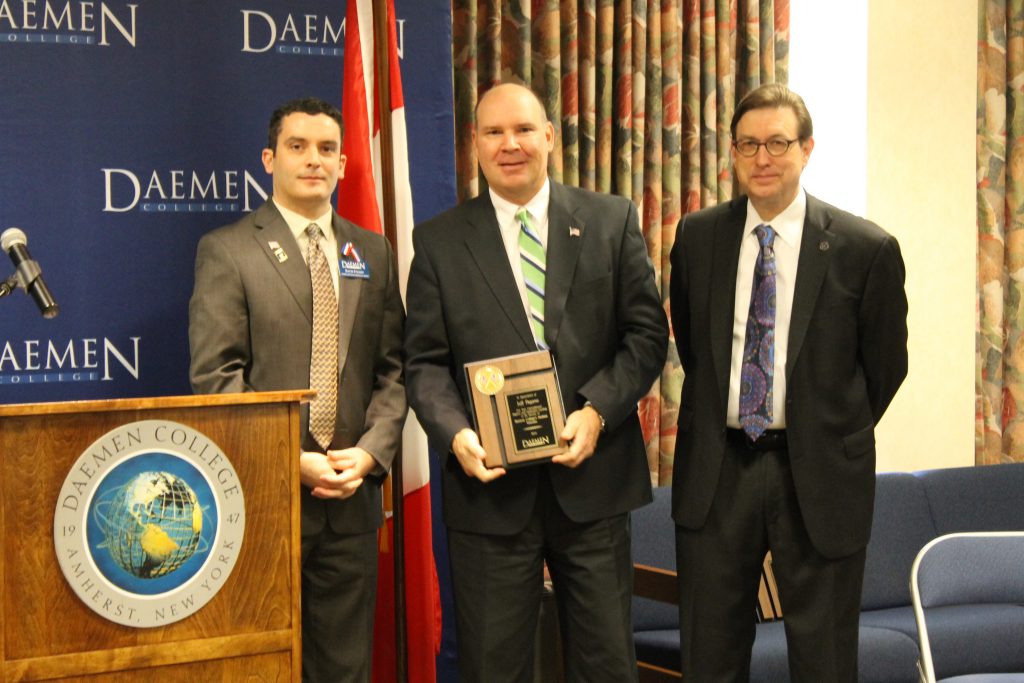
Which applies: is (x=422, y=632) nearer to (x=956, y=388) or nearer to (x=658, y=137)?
(x=658, y=137)

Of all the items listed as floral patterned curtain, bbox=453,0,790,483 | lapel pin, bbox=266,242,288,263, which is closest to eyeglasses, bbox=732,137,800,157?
lapel pin, bbox=266,242,288,263

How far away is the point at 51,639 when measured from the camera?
2.13 metres

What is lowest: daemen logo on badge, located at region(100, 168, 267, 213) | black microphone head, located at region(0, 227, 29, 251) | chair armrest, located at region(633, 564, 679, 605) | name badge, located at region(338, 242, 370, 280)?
chair armrest, located at region(633, 564, 679, 605)

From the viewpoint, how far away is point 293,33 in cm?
369

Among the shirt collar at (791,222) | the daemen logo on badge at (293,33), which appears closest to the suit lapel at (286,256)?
the daemen logo on badge at (293,33)

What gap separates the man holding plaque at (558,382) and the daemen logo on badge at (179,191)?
2.80 feet

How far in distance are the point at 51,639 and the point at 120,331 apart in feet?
4.93

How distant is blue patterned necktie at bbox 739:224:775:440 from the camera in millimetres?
2840

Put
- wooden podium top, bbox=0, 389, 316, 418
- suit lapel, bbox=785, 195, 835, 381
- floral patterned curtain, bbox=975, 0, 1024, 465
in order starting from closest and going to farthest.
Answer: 1. wooden podium top, bbox=0, 389, 316, 418
2. suit lapel, bbox=785, 195, 835, 381
3. floral patterned curtain, bbox=975, 0, 1024, 465

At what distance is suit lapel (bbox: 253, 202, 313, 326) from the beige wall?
3172 millimetres

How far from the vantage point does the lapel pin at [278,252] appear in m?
2.88

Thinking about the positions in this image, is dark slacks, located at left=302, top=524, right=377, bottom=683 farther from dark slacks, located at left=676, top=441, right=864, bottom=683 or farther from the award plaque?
dark slacks, located at left=676, top=441, right=864, bottom=683

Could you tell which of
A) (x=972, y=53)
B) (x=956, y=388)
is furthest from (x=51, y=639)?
(x=972, y=53)

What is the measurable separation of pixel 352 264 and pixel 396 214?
1.55 ft
